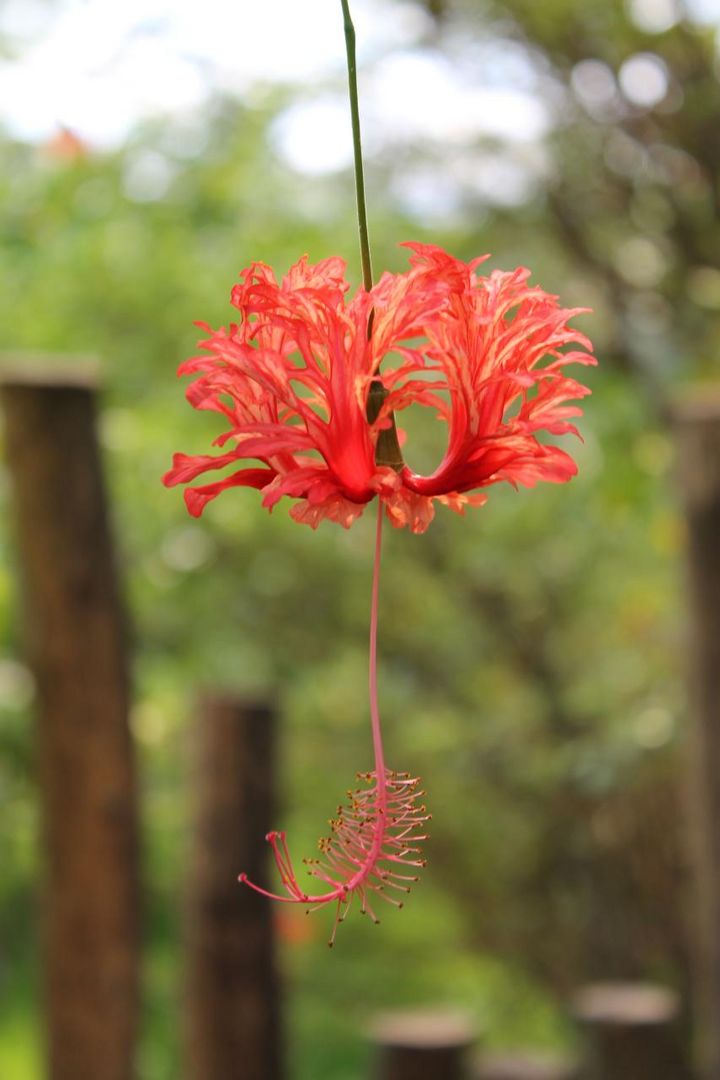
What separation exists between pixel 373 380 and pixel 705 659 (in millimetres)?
1920

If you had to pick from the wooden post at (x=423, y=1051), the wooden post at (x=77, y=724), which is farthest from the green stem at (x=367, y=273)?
the wooden post at (x=423, y=1051)

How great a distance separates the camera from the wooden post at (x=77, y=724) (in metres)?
2.36

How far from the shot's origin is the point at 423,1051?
302cm

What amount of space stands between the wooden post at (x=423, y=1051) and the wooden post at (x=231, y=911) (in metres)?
0.32

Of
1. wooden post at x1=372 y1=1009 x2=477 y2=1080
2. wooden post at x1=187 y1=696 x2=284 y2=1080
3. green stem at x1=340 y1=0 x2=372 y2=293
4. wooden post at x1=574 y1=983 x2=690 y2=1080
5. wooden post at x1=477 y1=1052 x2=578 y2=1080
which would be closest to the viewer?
green stem at x1=340 y1=0 x2=372 y2=293

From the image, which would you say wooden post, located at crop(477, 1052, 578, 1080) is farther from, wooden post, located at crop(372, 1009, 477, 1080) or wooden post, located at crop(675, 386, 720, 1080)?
wooden post, located at crop(675, 386, 720, 1080)

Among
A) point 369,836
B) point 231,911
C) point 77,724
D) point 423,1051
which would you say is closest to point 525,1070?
point 423,1051

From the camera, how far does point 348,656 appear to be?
14.5 ft

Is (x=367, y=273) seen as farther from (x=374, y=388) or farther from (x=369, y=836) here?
(x=369, y=836)

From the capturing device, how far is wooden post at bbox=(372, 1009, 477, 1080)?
3021 millimetres

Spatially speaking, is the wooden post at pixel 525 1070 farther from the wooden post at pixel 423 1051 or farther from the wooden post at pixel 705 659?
the wooden post at pixel 705 659

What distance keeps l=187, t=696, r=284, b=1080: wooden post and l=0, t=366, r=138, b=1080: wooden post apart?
35 cm

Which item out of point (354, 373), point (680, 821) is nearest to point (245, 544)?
point (680, 821)

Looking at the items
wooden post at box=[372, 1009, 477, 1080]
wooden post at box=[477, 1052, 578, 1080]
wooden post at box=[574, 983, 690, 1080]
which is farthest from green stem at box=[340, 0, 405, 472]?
wooden post at box=[477, 1052, 578, 1080]
